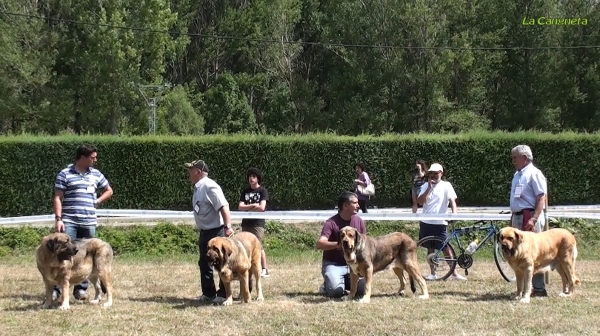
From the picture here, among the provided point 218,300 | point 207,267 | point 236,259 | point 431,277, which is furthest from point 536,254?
point 207,267

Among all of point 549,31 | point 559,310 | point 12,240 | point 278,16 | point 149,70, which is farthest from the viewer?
point 278,16

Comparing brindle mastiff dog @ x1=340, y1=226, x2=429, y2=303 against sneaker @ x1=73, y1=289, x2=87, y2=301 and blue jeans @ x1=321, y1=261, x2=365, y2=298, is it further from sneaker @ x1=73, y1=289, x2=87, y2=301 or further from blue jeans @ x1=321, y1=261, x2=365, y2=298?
sneaker @ x1=73, y1=289, x2=87, y2=301

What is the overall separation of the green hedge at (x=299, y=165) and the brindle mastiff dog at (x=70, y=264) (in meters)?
11.6

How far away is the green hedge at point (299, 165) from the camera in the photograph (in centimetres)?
1933

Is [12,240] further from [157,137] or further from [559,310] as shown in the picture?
[559,310]

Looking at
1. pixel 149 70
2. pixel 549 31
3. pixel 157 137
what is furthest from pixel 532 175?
pixel 549 31

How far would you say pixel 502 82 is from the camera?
40875 millimetres

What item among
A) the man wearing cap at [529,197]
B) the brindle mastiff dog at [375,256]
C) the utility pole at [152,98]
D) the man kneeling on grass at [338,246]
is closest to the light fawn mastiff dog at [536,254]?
the man wearing cap at [529,197]

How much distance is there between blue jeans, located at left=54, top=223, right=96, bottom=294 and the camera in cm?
868

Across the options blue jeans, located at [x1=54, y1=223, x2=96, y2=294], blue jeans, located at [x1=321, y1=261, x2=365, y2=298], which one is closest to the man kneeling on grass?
blue jeans, located at [x1=321, y1=261, x2=365, y2=298]

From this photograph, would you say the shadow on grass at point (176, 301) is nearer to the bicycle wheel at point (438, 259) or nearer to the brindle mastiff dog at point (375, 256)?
the brindle mastiff dog at point (375, 256)

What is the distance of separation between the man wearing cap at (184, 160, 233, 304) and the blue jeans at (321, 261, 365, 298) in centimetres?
139

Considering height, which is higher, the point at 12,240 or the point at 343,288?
the point at 343,288

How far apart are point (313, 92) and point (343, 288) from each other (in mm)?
33253
